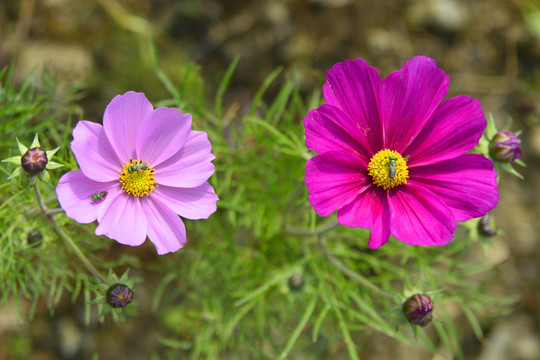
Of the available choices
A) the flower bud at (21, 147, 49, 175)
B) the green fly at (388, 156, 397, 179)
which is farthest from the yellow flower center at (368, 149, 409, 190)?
the flower bud at (21, 147, 49, 175)

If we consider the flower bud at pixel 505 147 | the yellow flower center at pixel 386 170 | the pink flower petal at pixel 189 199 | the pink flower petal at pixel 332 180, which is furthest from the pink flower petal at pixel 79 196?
the flower bud at pixel 505 147

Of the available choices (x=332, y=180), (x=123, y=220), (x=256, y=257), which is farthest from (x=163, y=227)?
(x=256, y=257)

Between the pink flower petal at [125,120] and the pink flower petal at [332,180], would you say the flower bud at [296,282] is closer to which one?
the pink flower petal at [332,180]

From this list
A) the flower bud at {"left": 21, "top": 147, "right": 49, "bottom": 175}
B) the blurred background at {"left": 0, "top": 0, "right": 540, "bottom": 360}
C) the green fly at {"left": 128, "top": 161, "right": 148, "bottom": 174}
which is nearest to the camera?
the flower bud at {"left": 21, "top": 147, "right": 49, "bottom": 175}

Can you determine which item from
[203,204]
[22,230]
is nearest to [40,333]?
[22,230]

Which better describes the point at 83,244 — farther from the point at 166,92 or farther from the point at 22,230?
the point at 166,92

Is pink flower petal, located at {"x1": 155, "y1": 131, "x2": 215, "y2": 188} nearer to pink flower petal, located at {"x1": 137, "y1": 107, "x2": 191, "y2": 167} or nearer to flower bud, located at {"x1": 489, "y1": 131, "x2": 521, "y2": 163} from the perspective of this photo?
pink flower petal, located at {"x1": 137, "y1": 107, "x2": 191, "y2": 167}
